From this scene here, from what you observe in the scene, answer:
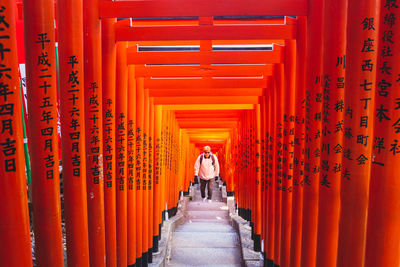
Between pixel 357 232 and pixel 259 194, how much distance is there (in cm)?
591

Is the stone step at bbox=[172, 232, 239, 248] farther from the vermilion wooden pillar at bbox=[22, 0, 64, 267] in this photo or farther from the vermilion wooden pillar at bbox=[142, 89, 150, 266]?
the vermilion wooden pillar at bbox=[22, 0, 64, 267]

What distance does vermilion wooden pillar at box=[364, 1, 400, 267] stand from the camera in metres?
2.31

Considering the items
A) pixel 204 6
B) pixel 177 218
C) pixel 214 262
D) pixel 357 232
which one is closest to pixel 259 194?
pixel 214 262

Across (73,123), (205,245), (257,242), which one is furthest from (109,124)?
(205,245)

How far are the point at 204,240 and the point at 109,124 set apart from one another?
21.4 ft

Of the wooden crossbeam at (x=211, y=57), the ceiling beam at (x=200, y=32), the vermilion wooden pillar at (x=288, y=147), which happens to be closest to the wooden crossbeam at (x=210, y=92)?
the wooden crossbeam at (x=211, y=57)

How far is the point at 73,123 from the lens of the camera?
3453 mm

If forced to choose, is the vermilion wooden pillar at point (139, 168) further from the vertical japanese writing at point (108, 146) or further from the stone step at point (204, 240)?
the stone step at point (204, 240)

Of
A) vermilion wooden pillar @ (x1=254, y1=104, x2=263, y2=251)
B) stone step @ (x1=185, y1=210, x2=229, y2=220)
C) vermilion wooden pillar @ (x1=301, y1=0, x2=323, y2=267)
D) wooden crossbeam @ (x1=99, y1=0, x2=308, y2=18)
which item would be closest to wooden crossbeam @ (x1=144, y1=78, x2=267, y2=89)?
vermilion wooden pillar @ (x1=254, y1=104, x2=263, y2=251)

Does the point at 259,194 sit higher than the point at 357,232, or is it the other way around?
the point at 357,232

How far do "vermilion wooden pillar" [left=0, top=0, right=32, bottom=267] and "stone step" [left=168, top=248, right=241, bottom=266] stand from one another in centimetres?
663

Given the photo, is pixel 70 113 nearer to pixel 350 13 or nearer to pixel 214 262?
pixel 350 13

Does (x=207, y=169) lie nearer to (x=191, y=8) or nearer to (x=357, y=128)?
(x=191, y=8)

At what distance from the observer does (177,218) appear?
12461mm
